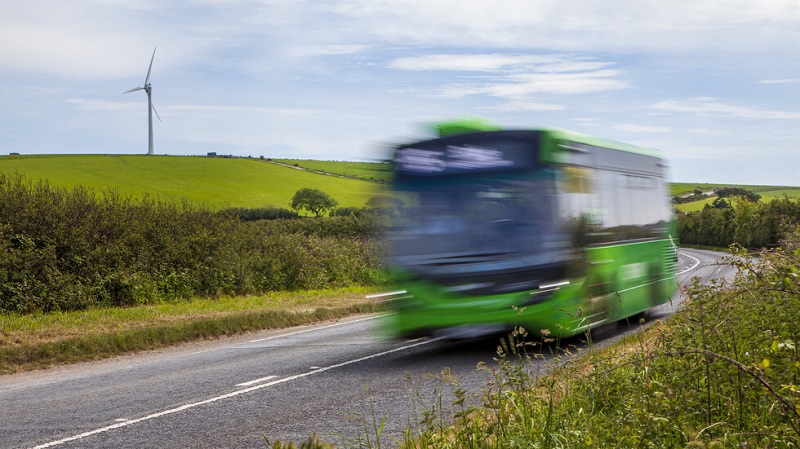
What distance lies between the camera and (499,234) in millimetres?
9867

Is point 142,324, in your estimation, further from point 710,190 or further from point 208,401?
point 710,190

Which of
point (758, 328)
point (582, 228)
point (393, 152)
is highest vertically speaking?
point (393, 152)

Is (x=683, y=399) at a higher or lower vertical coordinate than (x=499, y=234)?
lower

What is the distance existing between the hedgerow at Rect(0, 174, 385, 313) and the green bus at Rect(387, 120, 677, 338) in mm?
3841

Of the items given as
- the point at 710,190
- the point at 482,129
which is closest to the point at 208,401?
the point at 482,129

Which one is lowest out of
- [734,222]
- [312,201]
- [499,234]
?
[734,222]

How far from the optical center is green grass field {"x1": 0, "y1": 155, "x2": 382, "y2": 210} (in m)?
65.6

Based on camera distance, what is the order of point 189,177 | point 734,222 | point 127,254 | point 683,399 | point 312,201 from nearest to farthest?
point 683,399, point 127,254, point 312,201, point 734,222, point 189,177

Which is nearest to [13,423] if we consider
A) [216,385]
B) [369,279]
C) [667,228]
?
[216,385]

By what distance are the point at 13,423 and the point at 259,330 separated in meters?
7.77

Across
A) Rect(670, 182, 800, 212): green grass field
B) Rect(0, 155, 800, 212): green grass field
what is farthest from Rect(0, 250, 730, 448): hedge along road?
Rect(670, 182, 800, 212): green grass field

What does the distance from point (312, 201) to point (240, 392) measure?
51.0 m

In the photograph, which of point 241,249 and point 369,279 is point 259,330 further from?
point 369,279

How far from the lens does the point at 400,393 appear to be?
8.06 meters
